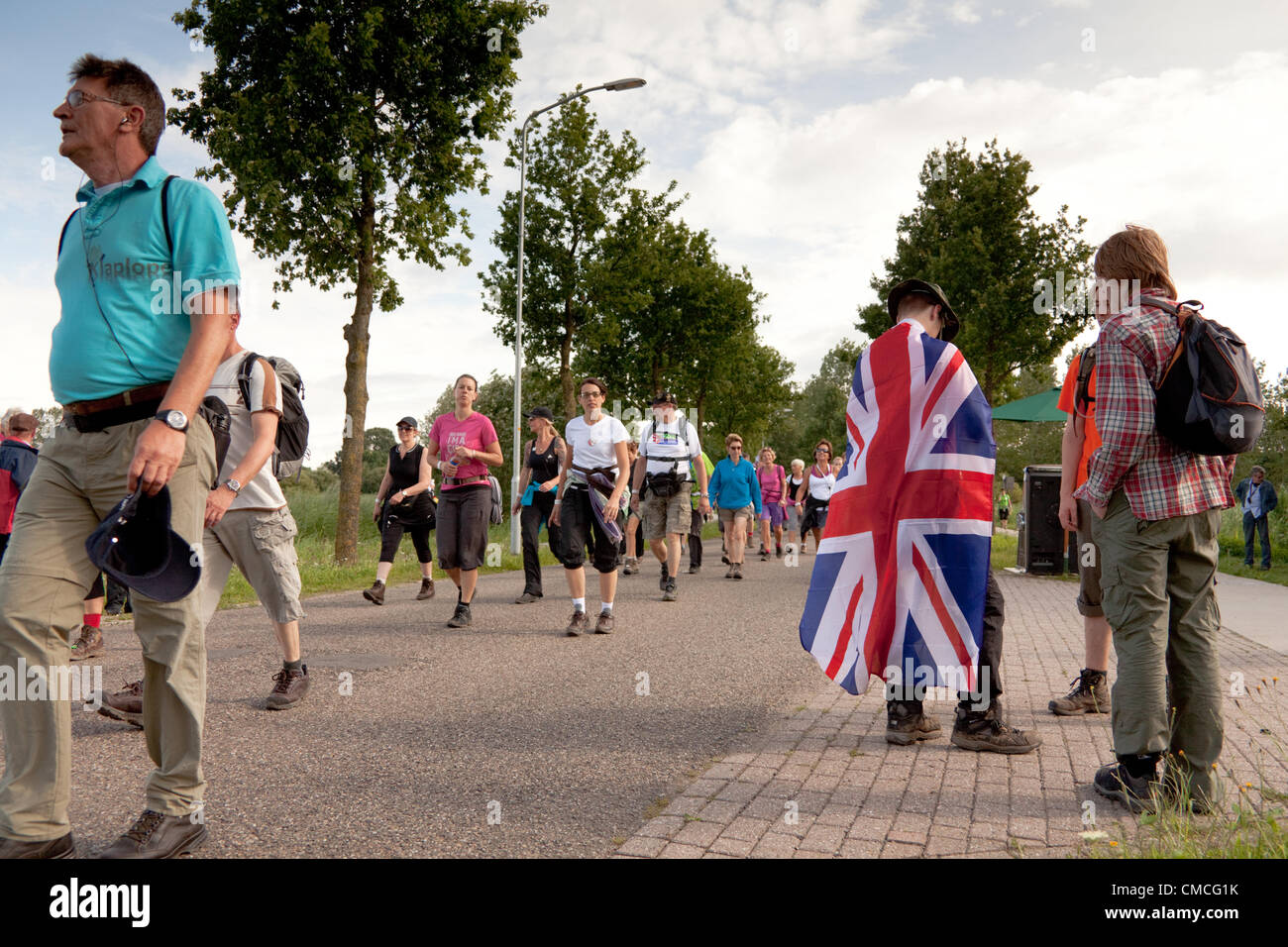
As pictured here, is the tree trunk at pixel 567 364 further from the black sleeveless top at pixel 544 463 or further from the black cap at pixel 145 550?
the black cap at pixel 145 550

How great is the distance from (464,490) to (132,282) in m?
6.00

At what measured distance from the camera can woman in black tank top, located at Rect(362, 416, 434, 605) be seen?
35.4 ft

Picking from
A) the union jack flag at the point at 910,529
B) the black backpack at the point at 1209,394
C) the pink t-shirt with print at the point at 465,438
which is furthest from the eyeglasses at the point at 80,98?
the pink t-shirt with print at the point at 465,438

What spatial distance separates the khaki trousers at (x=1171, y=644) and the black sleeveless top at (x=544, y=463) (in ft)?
24.2

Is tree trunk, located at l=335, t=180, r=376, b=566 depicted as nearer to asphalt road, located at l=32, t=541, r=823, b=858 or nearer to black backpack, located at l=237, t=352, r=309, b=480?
asphalt road, located at l=32, t=541, r=823, b=858

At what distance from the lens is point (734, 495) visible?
49.0ft

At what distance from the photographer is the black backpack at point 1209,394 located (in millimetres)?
3365

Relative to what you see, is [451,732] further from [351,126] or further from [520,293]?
[520,293]

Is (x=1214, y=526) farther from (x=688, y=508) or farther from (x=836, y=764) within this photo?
(x=688, y=508)

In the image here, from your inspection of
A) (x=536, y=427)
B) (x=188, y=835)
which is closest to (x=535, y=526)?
(x=536, y=427)

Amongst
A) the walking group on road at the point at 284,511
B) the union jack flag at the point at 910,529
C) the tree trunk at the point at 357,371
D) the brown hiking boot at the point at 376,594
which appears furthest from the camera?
the tree trunk at the point at 357,371

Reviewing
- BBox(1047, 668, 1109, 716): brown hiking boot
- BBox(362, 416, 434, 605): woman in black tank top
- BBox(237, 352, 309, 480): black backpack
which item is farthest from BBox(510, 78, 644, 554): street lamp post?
BBox(1047, 668, 1109, 716): brown hiking boot

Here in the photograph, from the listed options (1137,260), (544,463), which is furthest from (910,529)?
(544,463)
